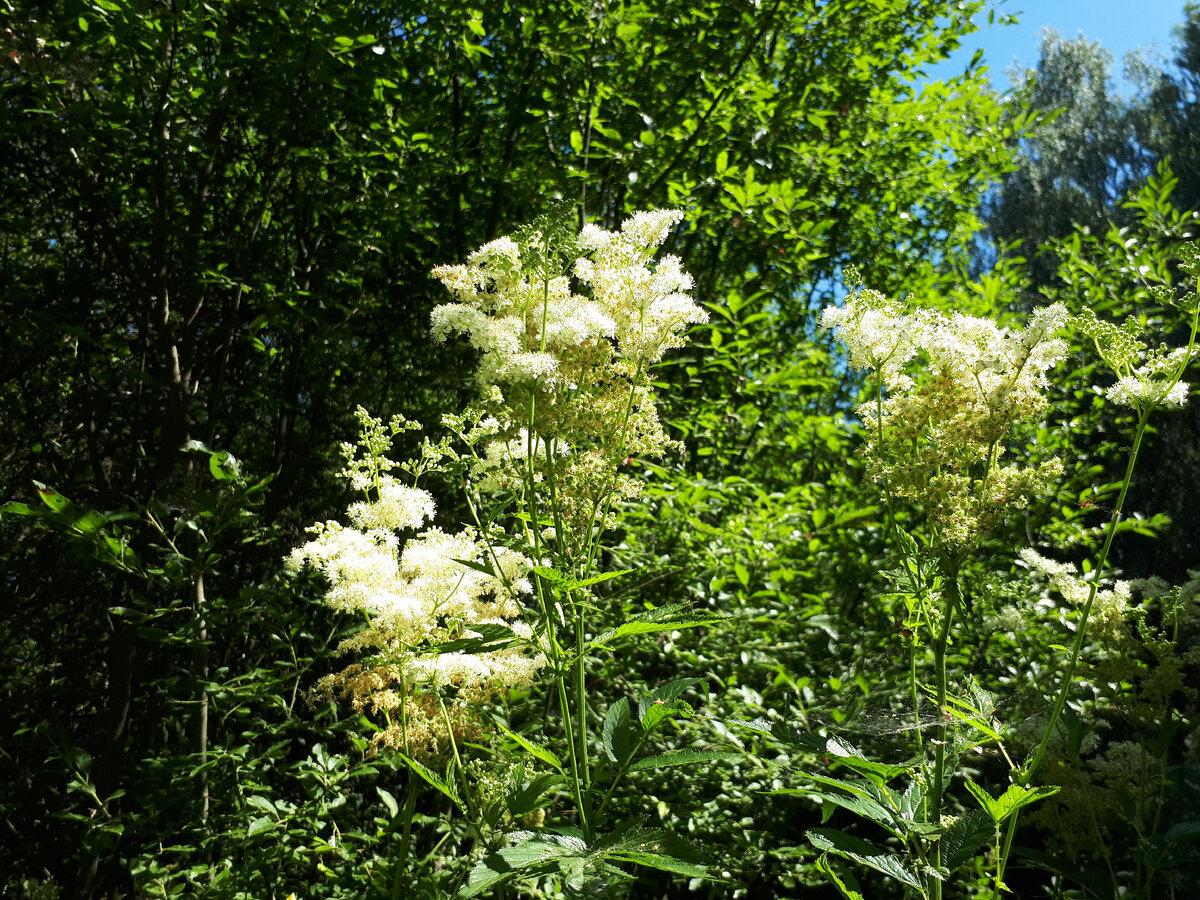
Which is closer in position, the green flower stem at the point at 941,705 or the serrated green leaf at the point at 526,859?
the serrated green leaf at the point at 526,859

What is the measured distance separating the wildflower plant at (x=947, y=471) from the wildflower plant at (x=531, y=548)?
312mm

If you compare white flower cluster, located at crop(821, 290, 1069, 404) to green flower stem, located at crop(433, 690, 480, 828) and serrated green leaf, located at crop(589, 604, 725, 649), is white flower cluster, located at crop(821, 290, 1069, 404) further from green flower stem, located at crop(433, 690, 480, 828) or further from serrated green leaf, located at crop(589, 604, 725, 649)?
green flower stem, located at crop(433, 690, 480, 828)

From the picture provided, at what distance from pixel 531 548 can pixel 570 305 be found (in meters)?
0.42

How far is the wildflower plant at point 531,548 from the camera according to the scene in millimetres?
1213

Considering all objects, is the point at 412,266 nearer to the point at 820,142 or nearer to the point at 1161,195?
the point at 820,142

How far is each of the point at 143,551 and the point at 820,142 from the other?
3913 mm

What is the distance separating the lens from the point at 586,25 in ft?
10.7

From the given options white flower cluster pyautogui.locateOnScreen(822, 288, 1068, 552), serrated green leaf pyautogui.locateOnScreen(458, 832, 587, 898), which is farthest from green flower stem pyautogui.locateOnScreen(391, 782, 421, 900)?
white flower cluster pyautogui.locateOnScreen(822, 288, 1068, 552)

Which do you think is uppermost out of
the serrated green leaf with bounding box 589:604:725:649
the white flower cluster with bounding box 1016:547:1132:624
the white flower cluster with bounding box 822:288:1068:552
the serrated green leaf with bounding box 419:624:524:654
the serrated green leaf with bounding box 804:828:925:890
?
the white flower cluster with bounding box 822:288:1068:552

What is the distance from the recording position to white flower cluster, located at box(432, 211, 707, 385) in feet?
4.24

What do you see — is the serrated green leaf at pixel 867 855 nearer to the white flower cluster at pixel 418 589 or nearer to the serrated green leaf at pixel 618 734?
the serrated green leaf at pixel 618 734

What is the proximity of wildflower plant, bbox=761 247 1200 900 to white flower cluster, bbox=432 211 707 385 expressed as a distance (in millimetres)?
360

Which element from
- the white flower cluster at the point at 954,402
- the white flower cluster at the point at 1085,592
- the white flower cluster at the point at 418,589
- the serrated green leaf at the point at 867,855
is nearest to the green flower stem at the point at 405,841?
the white flower cluster at the point at 418,589

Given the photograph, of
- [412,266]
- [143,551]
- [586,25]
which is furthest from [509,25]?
[143,551]
